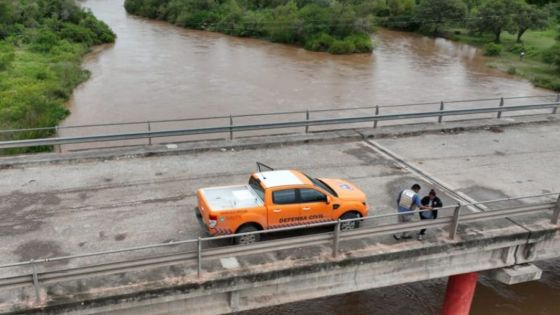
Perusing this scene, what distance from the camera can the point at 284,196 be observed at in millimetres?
11016

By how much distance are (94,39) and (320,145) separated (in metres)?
40.0

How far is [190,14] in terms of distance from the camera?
6456cm

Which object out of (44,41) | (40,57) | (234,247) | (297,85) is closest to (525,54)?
(297,85)

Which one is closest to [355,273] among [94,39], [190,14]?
[94,39]

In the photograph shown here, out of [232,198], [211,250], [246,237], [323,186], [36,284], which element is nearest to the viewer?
[36,284]

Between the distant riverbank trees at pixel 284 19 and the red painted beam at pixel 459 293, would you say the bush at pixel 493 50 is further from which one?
the red painted beam at pixel 459 293

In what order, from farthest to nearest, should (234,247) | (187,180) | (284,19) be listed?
1. (284,19)
2. (187,180)
3. (234,247)

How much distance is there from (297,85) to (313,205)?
26.4m

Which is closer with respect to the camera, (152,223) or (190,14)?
(152,223)

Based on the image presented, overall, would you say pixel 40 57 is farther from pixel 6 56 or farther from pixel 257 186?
pixel 257 186

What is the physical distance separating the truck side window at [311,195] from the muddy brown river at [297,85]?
4309 mm

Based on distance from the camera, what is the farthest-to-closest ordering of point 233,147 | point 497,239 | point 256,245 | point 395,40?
point 395,40
point 233,147
point 497,239
point 256,245

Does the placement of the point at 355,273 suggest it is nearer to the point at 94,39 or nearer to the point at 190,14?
the point at 94,39

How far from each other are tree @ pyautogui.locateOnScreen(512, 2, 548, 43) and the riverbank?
1.76 meters
